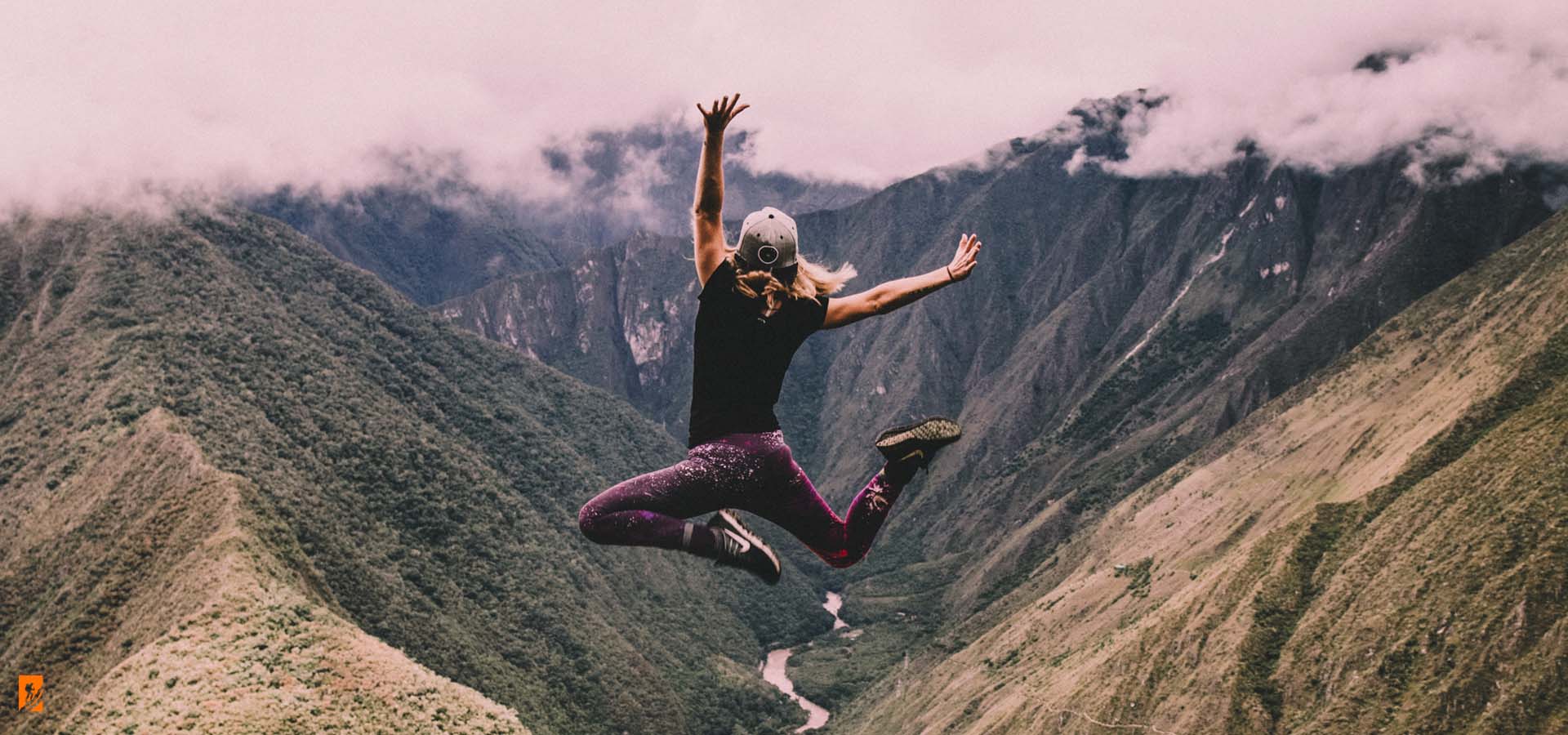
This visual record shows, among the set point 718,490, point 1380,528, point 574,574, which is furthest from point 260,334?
point 718,490

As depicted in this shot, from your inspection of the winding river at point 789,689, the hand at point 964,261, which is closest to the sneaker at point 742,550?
the hand at point 964,261

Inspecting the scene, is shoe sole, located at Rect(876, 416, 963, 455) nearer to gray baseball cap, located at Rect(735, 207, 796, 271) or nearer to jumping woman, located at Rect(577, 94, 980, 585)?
jumping woman, located at Rect(577, 94, 980, 585)

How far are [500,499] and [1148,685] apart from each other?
10758cm

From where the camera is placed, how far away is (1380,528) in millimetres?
87312

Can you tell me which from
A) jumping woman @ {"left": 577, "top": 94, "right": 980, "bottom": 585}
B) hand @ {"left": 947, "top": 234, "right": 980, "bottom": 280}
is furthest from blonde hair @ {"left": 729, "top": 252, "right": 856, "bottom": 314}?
hand @ {"left": 947, "top": 234, "right": 980, "bottom": 280}

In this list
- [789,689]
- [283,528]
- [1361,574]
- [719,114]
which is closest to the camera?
[719,114]

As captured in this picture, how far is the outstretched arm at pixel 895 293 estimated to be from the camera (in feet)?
28.5

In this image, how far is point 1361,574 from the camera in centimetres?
8350

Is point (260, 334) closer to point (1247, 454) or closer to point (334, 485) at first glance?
point (334, 485)
